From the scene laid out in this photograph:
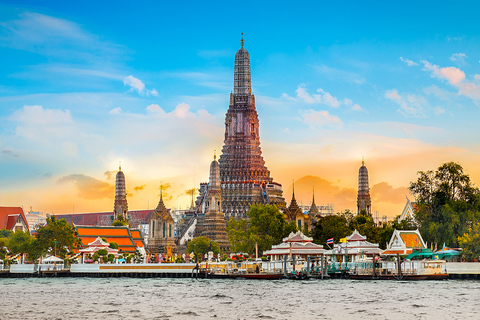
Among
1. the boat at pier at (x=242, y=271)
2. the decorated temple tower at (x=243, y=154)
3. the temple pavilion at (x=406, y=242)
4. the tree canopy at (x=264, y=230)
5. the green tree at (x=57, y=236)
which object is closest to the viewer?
the boat at pier at (x=242, y=271)

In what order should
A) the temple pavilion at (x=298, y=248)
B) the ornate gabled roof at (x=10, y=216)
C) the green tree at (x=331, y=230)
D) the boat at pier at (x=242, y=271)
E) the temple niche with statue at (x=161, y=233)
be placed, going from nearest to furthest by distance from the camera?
the boat at pier at (x=242, y=271) < the temple pavilion at (x=298, y=248) < the green tree at (x=331, y=230) < the ornate gabled roof at (x=10, y=216) < the temple niche with statue at (x=161, y=233)

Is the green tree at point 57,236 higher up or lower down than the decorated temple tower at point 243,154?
lower down

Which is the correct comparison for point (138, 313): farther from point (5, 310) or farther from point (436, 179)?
point (436, 179)

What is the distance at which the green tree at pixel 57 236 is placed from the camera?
96.0 m

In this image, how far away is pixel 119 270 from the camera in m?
92.1

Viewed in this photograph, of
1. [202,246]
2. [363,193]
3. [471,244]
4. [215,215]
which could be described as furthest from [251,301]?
[363,193]

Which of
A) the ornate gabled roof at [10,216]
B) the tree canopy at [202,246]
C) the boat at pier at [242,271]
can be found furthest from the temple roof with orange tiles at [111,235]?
the boat at pier at [242,271]

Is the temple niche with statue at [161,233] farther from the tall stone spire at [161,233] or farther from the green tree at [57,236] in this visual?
the green tree at [57,236]

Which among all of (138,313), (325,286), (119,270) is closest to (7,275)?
(119,270)

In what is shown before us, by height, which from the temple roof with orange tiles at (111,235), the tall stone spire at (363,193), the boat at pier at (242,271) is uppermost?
the tall stone spire at (363,193)

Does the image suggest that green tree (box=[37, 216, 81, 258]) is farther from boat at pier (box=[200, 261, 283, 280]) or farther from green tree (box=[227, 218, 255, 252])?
green tree (box=[227, 218, 255, 252])

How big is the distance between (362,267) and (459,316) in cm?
3299

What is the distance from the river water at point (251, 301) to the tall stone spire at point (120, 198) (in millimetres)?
81841

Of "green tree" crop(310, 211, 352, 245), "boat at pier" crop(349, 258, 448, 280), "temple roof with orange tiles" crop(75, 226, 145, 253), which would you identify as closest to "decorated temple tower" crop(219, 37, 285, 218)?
"temple roof with orange tiles" crop(75, 226, 145, 253)
